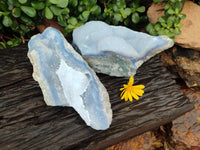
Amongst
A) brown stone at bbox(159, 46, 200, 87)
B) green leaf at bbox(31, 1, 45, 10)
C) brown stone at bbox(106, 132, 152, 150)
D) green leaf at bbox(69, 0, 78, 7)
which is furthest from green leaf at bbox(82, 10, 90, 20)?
brown stone at bbox(106, 132, 152, 150)

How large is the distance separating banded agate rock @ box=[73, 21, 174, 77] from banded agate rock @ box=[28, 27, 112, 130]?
0.15 meters

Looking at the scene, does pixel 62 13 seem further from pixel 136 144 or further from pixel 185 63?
pixel 136 144

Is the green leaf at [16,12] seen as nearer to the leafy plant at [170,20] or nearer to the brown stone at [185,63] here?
the leafy plant at [170,20]

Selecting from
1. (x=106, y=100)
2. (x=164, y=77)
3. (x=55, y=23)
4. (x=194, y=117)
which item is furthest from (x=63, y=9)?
(x=194, y=117)

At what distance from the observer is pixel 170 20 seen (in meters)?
1.80

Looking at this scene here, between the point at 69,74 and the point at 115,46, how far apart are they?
1.25 ft

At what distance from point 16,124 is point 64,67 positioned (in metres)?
0.62

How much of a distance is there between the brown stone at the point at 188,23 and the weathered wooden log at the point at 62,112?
40 centimetres

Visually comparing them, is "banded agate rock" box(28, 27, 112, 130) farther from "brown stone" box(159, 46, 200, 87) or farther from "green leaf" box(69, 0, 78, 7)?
"brown stone" box(159, 46, 200, 87)

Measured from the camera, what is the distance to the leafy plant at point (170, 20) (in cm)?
179

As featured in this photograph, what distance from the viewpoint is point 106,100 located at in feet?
4.84

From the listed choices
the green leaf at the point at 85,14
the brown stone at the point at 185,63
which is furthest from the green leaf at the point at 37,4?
the brown stone at the point at 185,63

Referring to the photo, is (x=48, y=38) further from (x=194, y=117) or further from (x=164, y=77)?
(x=194, y=117)

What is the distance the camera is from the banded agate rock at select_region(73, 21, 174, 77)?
1409 mm
